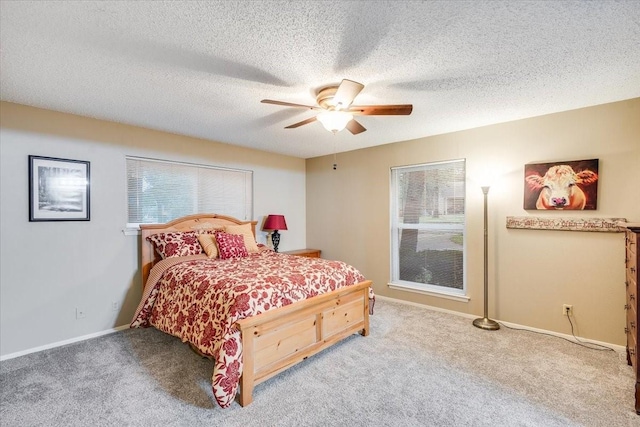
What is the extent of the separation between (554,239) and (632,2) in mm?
2295

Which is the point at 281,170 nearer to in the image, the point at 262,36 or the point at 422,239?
the point at 422,239

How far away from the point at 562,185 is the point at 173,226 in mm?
4450

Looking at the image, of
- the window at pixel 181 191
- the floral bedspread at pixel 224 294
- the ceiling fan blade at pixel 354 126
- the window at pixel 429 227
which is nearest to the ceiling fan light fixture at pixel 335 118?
the ceiling fan blade at pixel 354 126

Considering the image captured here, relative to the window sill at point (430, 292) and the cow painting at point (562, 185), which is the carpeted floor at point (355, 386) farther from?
the cow painting at point (562, 185)

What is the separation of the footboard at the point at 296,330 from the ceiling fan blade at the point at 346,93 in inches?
64.5

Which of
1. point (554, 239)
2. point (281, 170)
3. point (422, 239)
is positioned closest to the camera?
point (554, 239)

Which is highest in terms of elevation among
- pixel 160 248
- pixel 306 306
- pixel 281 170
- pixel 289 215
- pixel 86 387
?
pixel 281 170

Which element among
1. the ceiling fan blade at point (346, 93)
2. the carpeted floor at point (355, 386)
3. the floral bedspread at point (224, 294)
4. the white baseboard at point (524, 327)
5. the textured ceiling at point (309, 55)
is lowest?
the carpeted floor at point (355, 386)

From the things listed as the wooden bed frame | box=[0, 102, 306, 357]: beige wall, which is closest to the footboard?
the wooden bed frame

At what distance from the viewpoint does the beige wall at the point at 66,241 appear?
2.74 m

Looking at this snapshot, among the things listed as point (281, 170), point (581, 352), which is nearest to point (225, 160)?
point (281, 170)

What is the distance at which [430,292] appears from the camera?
4.01m

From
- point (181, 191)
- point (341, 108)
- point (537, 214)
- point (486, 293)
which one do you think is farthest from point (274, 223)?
point (537, 214)

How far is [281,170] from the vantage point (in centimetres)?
521
